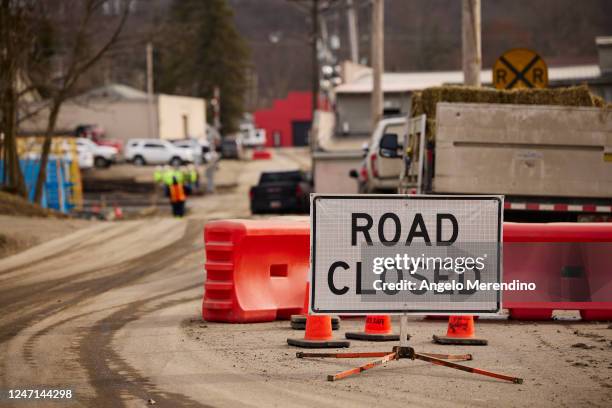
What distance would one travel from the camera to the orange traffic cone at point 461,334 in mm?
10594

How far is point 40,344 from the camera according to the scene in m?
10.8

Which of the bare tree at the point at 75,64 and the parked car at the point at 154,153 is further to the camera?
the parked car at the point at 154,153

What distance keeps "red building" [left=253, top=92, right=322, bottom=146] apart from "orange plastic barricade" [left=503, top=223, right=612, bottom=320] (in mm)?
112971

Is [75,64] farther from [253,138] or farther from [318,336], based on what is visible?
[253,138]

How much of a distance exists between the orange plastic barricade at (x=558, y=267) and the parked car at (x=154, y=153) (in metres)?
57.8

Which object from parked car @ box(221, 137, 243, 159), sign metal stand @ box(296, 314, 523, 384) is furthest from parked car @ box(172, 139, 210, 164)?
sign metal stand @ box(296, 314, 523, 384)

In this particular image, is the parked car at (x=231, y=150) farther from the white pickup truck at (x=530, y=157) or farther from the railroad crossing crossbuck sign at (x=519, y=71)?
the white pickup truck at (x=530, y=157)

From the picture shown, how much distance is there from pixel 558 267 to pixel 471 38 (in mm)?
10058

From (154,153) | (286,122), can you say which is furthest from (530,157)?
(286,122)

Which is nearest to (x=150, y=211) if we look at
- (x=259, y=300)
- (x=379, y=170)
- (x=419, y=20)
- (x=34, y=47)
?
(x=34, y=47)

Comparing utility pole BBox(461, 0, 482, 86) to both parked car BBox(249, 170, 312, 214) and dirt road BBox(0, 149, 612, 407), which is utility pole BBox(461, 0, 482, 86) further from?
parked car BBox(249, 170, 312, 214)

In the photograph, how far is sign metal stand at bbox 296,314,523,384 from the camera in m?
8.81

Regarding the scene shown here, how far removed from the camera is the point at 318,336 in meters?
10.5

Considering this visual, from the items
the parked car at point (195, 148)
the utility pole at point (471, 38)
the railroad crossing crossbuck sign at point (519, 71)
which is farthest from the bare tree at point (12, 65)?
the parked car at point (195, 148)
